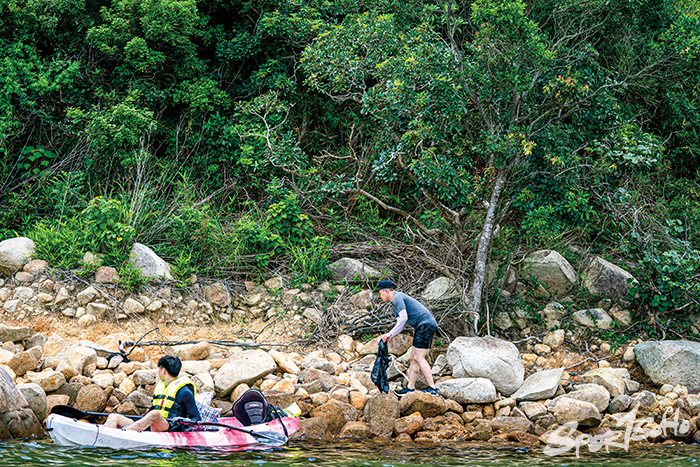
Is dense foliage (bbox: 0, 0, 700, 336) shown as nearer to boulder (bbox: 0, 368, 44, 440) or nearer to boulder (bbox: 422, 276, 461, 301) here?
boulder (bbox: 422, 276, 461, 301)

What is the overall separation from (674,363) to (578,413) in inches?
75.2

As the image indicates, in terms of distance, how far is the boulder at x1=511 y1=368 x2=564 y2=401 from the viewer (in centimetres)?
730

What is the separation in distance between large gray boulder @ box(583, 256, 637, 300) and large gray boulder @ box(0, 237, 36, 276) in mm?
8776

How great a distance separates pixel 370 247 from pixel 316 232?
118 centimetres

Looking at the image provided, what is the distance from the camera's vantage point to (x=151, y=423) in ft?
19.2

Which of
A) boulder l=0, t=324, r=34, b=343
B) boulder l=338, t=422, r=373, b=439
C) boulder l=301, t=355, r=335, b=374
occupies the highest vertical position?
boulder l=0, t=324, r=34, b=343

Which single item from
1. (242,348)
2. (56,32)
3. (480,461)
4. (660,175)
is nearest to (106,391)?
(242,348)

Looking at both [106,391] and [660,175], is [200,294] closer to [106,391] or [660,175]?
[106,391]

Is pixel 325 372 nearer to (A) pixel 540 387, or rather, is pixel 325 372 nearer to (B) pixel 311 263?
(B) pixel 311 263

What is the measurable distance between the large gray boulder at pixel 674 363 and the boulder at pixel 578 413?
5.12 ft

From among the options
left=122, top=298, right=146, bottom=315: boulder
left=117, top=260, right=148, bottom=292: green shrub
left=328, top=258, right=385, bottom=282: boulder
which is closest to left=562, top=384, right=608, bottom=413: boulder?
left=328, top=258, right=385, bottom=282: boulder

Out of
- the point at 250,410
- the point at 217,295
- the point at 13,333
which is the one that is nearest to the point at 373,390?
the point at 250,410

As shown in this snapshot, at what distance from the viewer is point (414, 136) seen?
849 centimetres

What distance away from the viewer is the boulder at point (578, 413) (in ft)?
22.2
